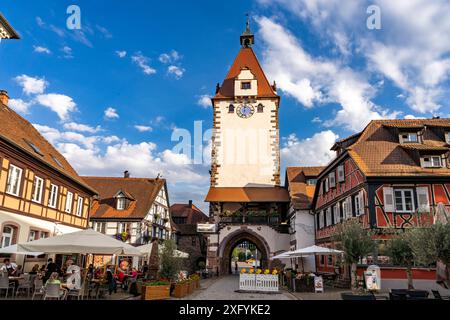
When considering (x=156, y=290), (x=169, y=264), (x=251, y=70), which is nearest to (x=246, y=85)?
(x=251, y=70)

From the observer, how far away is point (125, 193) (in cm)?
3278

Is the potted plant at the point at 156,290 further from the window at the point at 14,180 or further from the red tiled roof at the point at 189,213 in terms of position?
the red tiled roof at the point at 189,213

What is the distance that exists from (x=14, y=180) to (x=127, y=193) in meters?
16.5

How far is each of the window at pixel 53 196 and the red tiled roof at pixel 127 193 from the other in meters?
10.7

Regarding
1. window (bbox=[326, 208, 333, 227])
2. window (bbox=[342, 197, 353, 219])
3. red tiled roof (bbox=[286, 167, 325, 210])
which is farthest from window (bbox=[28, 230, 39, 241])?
red tiled roof (bbox=[286, 167, 325, 210])

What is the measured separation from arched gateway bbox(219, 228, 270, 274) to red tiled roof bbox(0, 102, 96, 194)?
13.0 m

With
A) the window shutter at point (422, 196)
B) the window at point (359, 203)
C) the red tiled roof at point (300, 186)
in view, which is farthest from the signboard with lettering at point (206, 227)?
the window shutter at point (422, 196)

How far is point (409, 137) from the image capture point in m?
20.6

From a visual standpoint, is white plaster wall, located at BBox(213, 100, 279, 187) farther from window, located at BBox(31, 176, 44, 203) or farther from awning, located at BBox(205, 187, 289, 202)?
window, located at BBox(31, 176, 44, 203)

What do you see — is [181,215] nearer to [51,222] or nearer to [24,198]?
[51,222]

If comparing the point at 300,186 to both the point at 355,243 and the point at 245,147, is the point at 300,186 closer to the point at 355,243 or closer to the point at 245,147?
the point at 245,147

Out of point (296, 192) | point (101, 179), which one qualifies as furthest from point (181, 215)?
point (296, 192)

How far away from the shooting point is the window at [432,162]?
1856 centimetres

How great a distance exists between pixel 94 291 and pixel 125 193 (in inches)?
751
